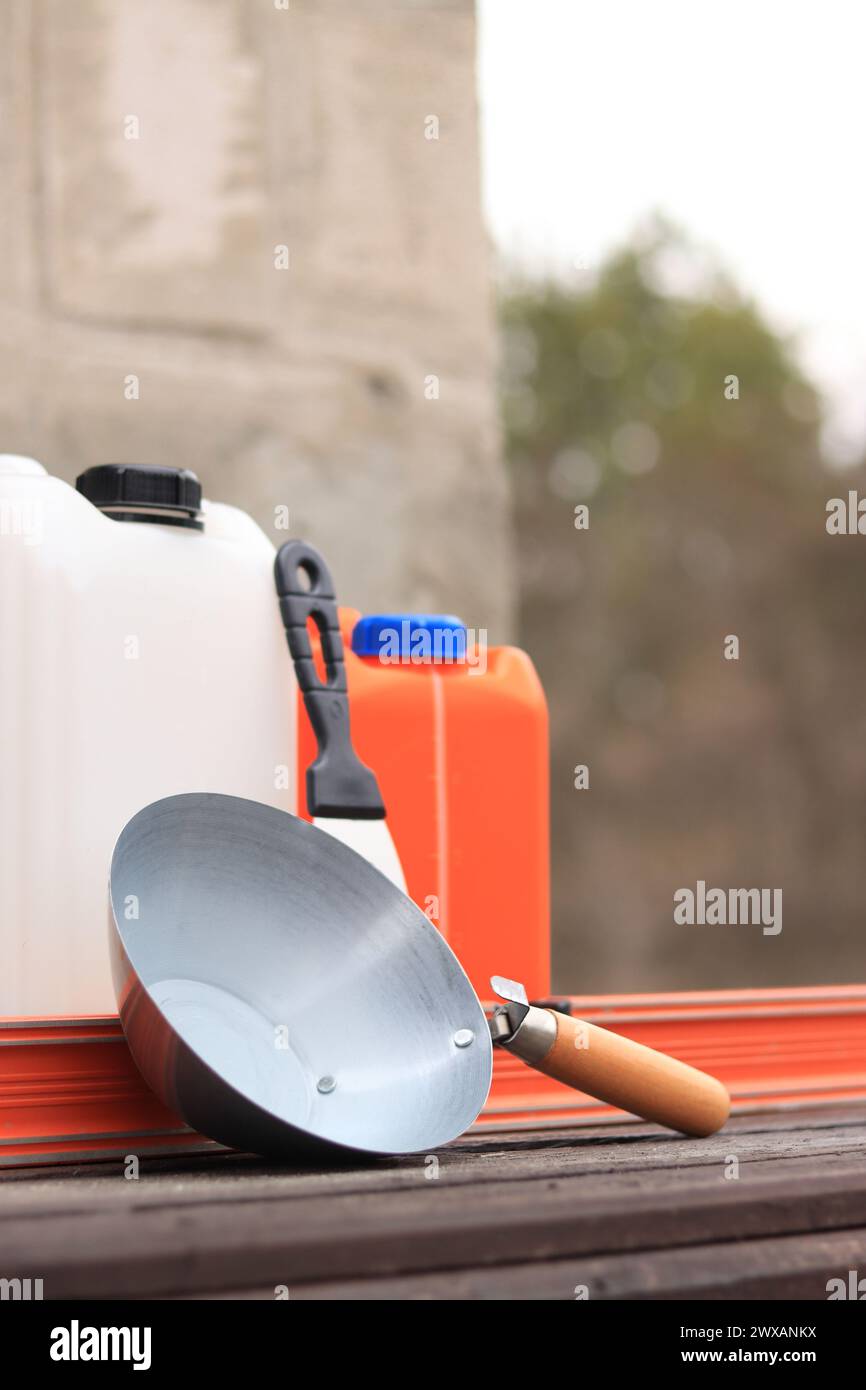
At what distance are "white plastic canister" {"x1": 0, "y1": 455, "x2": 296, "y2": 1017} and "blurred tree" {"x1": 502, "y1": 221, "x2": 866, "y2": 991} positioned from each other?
4.95m

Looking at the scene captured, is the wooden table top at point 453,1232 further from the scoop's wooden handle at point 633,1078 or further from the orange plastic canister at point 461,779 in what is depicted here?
the orange plastic canister at point 461,779

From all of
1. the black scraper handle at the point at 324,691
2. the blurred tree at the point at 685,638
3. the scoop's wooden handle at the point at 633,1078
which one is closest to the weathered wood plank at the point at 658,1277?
the scoop's wooden handle at the point at 633,1078

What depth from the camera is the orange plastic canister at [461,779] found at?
0.98m

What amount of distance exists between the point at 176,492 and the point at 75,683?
13cm

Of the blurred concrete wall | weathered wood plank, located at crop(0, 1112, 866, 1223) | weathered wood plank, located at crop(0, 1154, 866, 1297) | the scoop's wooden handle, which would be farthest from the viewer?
the blurred concrete wall

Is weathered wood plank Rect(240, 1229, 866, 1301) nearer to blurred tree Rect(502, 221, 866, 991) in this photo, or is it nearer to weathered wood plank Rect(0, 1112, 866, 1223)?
weathered wood plank Rect(0, 1112, 866, 1223)

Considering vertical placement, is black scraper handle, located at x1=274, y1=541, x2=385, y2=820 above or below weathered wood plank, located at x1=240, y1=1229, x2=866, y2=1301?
above

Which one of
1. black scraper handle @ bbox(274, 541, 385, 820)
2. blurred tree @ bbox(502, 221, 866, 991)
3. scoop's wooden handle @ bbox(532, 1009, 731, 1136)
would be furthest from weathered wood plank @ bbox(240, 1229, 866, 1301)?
blurred tree @ bbox(502, 221, 866, 991)

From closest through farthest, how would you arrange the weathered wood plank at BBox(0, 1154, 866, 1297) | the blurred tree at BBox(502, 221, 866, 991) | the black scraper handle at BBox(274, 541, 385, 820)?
the weathered wood plank at BBox(0, 1154, 866, 1297)
the black scraper handle at BBox(274, 541, 385, 820)
the blurred tree at BBox(502, 221, 866, 991)

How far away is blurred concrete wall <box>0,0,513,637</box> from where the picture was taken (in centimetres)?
144

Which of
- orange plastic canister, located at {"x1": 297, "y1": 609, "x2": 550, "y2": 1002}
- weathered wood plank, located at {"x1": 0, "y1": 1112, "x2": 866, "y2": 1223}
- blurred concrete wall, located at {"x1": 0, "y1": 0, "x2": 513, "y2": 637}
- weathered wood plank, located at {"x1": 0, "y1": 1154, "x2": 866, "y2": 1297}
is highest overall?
blurred concrete wall, located at {"x1": 0, "y1": 0, "x2": 513, "y2": 637}

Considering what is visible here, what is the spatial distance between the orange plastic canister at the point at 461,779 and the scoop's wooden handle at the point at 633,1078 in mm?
183

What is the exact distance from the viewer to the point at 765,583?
6168mm
